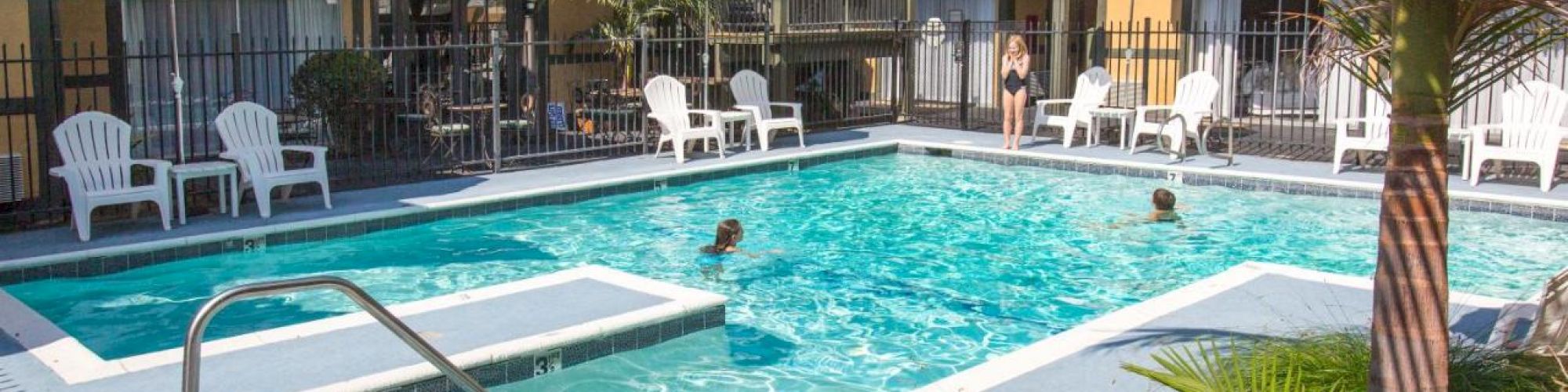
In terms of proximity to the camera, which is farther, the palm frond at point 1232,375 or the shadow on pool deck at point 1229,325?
the shadow on pool deck at point 1229,325

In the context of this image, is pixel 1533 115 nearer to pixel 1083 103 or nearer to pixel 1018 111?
pixel 1083 103

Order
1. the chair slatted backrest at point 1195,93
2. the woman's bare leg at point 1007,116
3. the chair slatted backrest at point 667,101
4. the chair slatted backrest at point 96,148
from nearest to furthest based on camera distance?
the chair slatted backrest at point 96,148, the chair slatted backrest at point 667,101, the chair slatted backrest at point 1195,93, the woman's bare leg at point 1007,116

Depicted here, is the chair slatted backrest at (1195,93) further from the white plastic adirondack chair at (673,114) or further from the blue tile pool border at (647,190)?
the white plastic adirondack chair at (673,114)

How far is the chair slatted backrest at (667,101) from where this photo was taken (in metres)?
14.6

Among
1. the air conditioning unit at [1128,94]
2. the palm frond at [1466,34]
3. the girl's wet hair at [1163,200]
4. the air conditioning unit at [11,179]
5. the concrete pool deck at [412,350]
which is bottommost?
the concrete pool deck at [412,350]

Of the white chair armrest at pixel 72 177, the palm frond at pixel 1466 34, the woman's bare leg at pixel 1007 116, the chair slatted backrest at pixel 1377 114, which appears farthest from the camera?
the woman's bare leg at pixel 1007 116

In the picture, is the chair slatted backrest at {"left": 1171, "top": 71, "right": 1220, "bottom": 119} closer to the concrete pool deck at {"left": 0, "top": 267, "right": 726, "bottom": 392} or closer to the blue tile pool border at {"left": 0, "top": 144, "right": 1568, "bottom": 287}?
the blue tile pool border at {"left": 0, "top": 144, "right": 1568, "bottom": 287}

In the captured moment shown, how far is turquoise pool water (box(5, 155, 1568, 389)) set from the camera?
26.2 ft

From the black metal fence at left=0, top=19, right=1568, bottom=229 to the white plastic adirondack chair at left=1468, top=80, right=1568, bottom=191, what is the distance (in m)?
0.33

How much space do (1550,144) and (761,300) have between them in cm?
764

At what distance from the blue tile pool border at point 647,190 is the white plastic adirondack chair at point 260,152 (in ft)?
1.72

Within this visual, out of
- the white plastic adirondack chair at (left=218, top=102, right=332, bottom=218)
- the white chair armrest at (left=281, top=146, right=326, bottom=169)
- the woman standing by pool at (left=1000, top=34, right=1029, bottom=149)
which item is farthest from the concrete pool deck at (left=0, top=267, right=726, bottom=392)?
the woman standing by pool at (left=1000, top=34, right=1029, bottom=149)

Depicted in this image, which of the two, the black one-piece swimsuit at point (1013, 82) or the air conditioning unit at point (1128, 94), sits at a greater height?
the black one-piece swimsuit at point (1013, 82)

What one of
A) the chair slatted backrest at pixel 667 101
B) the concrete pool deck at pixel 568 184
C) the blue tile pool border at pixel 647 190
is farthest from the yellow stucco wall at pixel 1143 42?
the chair slatted backrest at pixel 667 101
